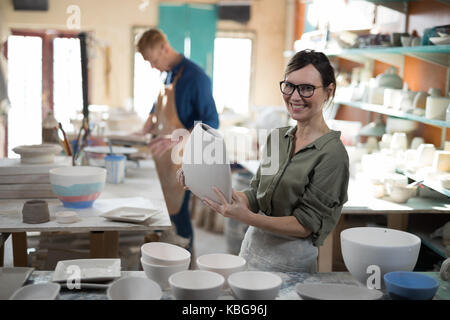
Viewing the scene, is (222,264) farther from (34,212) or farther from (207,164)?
(34,212)

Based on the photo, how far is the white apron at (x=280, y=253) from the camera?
196 centimetres

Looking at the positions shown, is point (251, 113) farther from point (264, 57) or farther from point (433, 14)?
point (433, 14)

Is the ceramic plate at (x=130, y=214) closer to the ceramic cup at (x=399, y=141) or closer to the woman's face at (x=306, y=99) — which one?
the woman's face at (x=306, y=99)

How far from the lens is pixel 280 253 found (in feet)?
6.49

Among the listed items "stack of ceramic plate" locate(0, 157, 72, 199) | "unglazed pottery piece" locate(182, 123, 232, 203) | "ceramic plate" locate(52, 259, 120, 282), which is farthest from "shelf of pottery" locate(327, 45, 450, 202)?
"stack of ceramic plate" locate(0, 157, 72, 199)

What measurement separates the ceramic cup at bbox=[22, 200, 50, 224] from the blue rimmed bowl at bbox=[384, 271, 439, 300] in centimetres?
143

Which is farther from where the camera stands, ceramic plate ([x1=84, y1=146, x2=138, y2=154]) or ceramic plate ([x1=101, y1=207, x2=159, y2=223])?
ceramic plate ([x1=84, y1=146, x2=138, y2=154])

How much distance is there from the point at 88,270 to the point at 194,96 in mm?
2282

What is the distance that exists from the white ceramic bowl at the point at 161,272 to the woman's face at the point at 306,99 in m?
0.70

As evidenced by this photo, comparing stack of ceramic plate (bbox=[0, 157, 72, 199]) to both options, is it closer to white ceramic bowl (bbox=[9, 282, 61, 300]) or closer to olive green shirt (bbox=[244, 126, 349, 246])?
olive green shirt (bbox=[244, 126, 349, 246])

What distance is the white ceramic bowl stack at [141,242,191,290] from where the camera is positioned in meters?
1.52

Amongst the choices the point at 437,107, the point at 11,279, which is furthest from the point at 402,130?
the point at 11,279

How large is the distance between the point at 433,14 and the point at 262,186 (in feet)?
6.44

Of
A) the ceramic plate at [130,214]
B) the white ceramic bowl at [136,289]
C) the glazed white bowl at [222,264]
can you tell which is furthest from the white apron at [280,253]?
the white ceramic bowl at [136,289]
